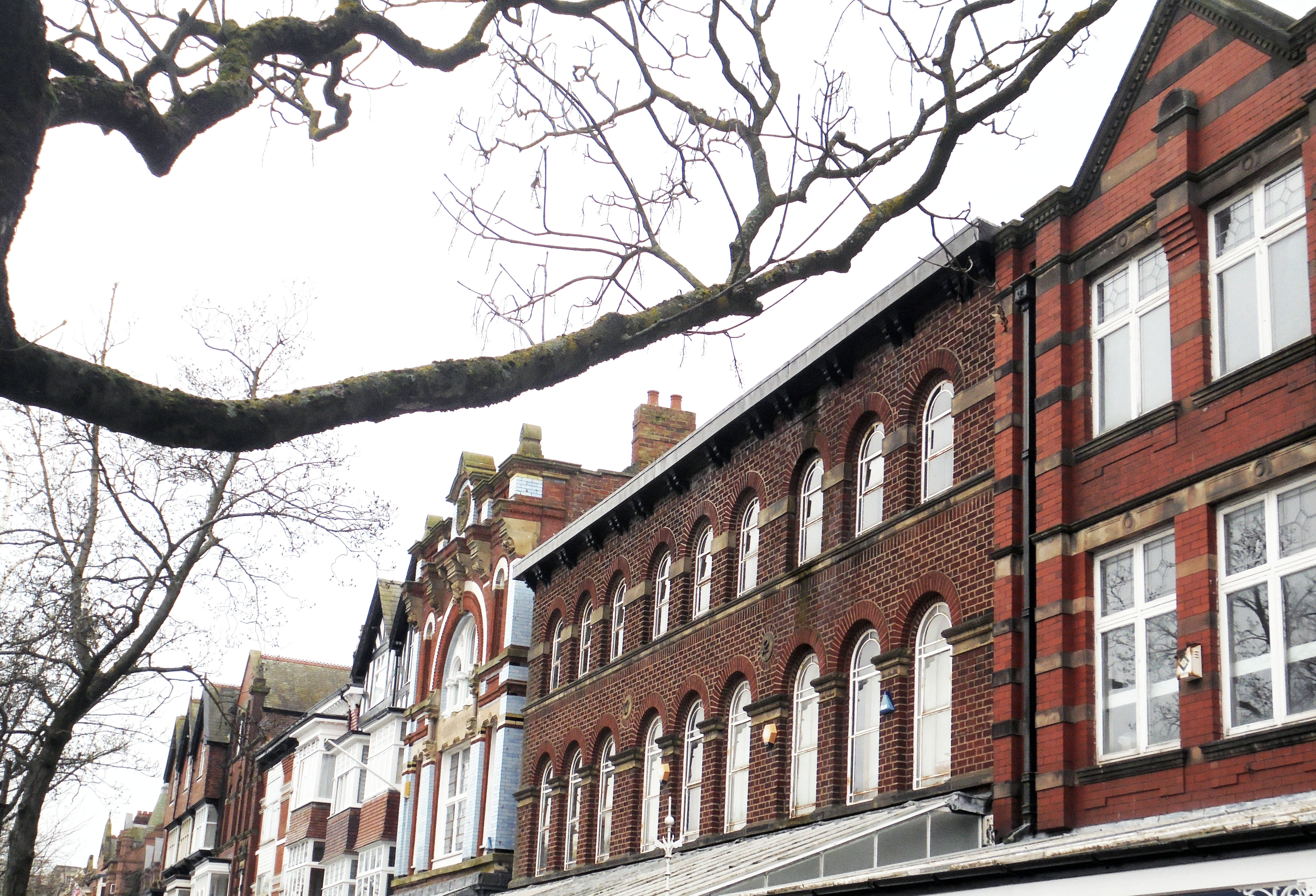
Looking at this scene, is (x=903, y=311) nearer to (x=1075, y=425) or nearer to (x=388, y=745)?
(x=1075, y=425)

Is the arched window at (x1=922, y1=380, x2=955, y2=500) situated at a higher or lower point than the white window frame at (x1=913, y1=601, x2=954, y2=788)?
higher

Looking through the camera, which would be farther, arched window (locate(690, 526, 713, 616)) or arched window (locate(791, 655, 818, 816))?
arched window (locate(690, 526, 713, 616))

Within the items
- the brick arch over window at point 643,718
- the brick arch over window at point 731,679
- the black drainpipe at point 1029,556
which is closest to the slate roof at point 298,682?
Answer: the brick arch over window at point 643,718

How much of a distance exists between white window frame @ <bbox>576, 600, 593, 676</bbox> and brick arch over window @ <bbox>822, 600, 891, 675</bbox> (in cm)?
988

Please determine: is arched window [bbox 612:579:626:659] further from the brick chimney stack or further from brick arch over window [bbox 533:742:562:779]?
the brick chimney stack

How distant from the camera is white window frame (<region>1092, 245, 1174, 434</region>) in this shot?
49.4 feet

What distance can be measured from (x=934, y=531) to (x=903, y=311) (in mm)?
2882

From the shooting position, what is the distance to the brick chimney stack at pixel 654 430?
34.8 metres

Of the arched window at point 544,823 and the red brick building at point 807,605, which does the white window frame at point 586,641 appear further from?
the arched window at point 544,823

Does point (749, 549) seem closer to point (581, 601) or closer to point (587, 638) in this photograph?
point (587, 638)

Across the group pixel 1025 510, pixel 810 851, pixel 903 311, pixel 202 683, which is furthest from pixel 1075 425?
pixel 202 683

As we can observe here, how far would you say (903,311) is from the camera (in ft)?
63.2

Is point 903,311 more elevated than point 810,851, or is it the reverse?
point 903,311

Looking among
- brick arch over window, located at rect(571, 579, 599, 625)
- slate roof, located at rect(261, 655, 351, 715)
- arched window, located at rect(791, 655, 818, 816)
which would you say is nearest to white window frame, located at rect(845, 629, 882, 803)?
arched window, located at rect(791, 655, 818, 816)
